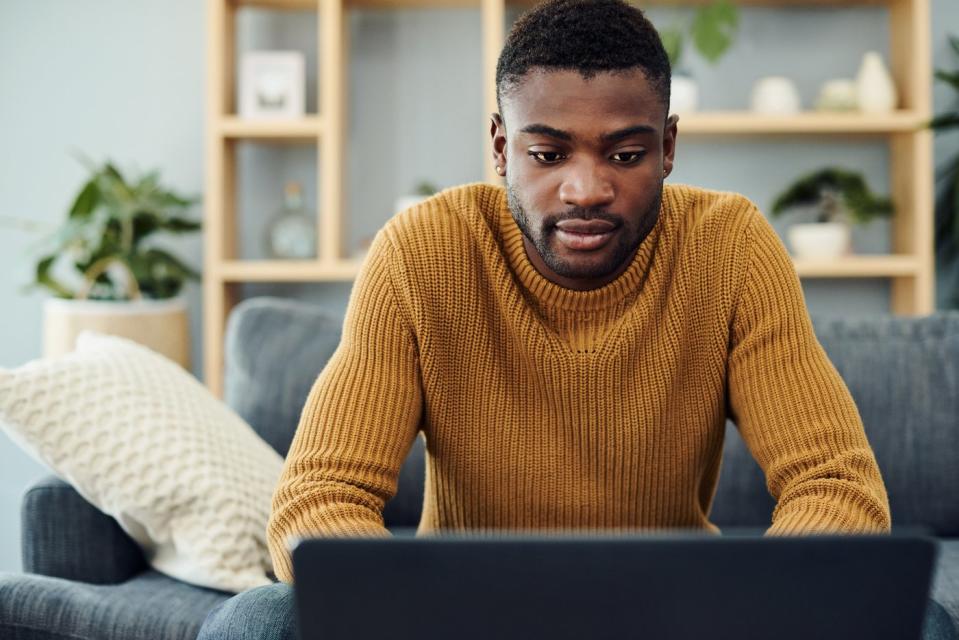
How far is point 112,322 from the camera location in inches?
98.7

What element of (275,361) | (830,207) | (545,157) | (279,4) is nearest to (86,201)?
(279,4)

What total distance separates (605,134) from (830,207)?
79.9 inches

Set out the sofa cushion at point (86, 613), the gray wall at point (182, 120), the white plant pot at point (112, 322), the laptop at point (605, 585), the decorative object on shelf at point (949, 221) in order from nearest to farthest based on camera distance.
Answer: the laptop at point (605, 585) → the sofa cushion at point (86, 613) → the white plant pot at point (112, 322) → the decorative object on shelf at point (949, 221) → the gray wall at point (182, 120)

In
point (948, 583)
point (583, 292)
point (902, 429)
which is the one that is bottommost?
point (948, 583)

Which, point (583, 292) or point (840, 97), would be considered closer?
point (583, 292)

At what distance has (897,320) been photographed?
1.84 m

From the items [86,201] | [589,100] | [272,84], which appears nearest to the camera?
[589,100]

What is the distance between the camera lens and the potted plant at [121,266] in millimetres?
2512

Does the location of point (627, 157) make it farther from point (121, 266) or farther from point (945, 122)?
point (121, 266)

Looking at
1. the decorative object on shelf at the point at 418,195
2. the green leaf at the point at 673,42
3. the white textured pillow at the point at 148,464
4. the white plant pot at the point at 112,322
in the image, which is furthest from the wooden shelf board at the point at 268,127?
the white textured pillow at the point at 148,464

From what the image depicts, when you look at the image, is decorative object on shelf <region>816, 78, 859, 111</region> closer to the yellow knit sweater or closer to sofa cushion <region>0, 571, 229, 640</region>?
the yellow knit sweater

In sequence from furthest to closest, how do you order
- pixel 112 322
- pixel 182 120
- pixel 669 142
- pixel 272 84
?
1. pixel 182 120
2. pixel 272 84
3. pixel 112 322
4. pixel 669 142

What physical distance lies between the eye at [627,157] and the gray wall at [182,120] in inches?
79.8

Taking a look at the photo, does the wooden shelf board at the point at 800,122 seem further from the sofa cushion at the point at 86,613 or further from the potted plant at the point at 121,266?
the sofa cushion at the point at 86,613
